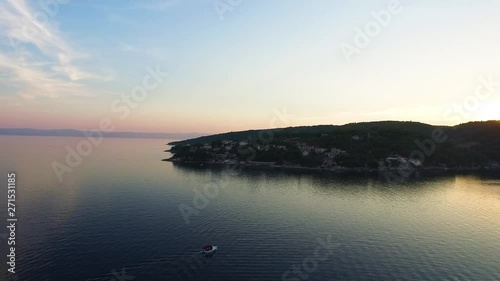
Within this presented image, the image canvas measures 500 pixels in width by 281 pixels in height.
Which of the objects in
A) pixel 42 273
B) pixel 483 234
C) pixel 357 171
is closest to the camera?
pixel 42 273

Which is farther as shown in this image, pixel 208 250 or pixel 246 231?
pixel 246 231

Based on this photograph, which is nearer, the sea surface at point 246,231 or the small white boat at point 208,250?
the sea surface at point 246,231

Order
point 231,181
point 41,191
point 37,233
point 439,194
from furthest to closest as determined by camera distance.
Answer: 1. point 231,181
2. point 439,194
3. point 41,191
4. point 37,233

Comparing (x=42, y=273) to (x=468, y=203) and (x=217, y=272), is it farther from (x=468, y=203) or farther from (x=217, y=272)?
(x=468, y=203)

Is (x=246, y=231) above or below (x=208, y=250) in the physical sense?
below

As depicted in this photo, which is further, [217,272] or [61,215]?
[61,215]

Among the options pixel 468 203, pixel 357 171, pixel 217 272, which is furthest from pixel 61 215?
pixel 357 171

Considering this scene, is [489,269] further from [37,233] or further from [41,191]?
[41,191]

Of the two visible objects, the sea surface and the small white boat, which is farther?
the small white boat
